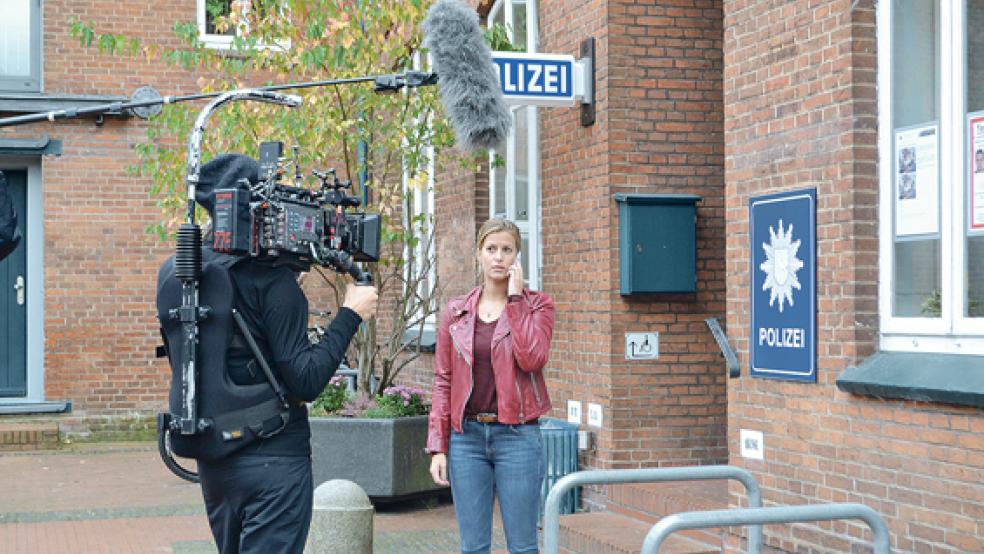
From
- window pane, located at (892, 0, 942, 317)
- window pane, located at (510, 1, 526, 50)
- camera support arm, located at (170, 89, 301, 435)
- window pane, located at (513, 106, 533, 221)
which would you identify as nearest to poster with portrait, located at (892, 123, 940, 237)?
window pane, located at (892, 0, 942, 317)

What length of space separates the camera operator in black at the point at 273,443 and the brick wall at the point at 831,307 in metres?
2.57

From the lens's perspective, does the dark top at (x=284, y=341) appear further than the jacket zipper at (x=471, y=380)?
No

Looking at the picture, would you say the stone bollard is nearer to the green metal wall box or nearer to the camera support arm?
the green metal wall box

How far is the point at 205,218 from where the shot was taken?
10.8 meters

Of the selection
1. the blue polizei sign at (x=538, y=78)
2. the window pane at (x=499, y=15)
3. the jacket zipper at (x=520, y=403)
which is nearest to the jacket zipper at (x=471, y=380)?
the jacket zipper at (x=520, y=403)

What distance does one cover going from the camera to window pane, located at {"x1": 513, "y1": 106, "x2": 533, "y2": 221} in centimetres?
1048

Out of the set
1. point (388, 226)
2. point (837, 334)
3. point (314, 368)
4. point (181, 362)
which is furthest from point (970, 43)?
point (388, 226)

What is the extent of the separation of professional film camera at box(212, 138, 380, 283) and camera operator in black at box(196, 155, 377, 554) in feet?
0.37

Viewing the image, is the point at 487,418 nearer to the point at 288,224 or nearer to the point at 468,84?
the point at 288,224

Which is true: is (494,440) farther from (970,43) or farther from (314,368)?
(970,43)

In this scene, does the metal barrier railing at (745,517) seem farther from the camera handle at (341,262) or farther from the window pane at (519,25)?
the window pane at (519,25)

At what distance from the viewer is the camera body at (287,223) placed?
4535mm

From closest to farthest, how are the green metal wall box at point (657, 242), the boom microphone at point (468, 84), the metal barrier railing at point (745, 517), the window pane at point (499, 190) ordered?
the metal barrier railing at point (745, 517)
the boom microphone at point (468, 84)
the green metal wall box at point (657, 242)
the window pane at point (499, 190)

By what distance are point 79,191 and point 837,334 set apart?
10.9 meters
